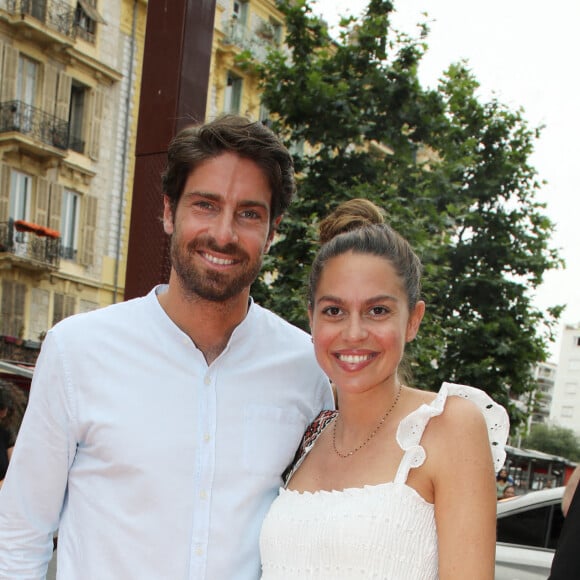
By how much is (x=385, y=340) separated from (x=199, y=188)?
2.43 ft

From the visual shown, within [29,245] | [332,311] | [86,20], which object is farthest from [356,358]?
[86,20]

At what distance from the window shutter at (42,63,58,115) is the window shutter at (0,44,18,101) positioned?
796 mm

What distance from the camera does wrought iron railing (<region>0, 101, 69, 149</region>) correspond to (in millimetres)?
17109

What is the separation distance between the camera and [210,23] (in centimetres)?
292

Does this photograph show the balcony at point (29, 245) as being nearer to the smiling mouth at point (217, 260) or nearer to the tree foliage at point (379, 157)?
the tree foliage at point (379, 157)

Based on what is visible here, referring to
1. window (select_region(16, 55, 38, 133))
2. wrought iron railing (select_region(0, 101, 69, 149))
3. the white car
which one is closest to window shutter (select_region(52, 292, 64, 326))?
wrought iron railing (select_region(0, 101, 69, 149))

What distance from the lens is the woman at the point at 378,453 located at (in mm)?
2006

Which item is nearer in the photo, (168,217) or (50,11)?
(168,217)

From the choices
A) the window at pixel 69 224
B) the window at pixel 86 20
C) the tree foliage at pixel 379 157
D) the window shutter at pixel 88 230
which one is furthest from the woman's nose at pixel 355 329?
the window at pixel 86 20

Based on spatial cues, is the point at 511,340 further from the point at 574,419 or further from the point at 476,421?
the point at 574,419

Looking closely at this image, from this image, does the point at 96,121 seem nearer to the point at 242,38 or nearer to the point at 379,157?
the point at 242,38

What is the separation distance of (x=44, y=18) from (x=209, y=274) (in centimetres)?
1748

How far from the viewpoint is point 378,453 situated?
2268 mm

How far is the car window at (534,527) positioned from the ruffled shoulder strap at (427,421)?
348 cm
